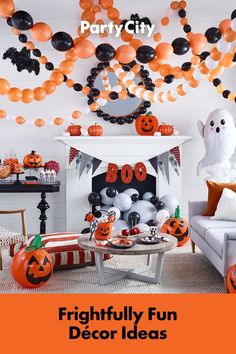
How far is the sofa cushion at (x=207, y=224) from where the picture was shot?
4457mm

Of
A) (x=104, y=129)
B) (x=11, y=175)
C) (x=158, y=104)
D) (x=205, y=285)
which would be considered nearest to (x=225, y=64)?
(x=158, y=104)

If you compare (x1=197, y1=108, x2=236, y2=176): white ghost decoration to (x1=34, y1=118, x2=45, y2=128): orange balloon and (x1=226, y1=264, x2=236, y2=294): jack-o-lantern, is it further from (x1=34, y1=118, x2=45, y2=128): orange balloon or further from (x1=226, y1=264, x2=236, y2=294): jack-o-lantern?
(x1=226, y1=264, x2=236, y2=294): jack-o-lantern

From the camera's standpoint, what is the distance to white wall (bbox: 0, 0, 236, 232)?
19.2 ft

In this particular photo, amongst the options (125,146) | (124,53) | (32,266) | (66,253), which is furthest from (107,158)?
(32,266)

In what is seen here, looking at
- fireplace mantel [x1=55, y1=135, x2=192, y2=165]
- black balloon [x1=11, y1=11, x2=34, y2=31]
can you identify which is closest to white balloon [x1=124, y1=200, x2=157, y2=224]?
fireplace mantel [x1=55, y1=135, x2=192, y2=165]

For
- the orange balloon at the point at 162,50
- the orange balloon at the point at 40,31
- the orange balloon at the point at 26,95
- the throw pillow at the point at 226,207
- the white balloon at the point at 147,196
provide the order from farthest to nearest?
the white balloon at the point at 147,196 → the orange balloon at the point at 26,95 → the throw pillow at the point at 226,207 → the orange balloon at the point at 162,50 → the orange balloon at the point at 40,31

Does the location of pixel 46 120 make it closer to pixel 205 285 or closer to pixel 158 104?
pixel 158 104

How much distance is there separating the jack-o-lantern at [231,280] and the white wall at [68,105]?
261 cm

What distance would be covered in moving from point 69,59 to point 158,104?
152 centimetres

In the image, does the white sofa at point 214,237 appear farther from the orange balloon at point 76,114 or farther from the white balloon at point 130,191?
the orange balloon at point 76,114

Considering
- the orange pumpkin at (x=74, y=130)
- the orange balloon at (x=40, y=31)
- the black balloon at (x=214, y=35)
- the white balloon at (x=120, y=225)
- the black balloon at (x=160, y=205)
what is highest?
the black balloon at (x=214, y=35)

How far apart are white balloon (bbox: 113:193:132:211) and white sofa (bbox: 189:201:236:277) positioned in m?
0.93

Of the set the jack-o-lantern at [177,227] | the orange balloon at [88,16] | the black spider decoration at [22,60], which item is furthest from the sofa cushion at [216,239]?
the black spider decoration at [22,60]

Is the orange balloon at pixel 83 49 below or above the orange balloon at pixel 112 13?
below
